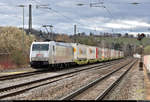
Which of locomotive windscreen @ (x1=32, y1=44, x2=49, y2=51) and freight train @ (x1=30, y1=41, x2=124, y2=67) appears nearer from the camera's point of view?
freight train @ (x1=30, y1=41, x2=124, y2=67)

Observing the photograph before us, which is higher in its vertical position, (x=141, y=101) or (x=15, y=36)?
(x=15, y=36)

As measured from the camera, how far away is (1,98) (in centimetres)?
1110

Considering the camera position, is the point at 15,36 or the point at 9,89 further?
the point at 15,36

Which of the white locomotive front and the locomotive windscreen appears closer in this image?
the white locomotive front

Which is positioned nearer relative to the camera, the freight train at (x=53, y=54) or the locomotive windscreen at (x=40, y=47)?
the freight train at (x=53, y=54)

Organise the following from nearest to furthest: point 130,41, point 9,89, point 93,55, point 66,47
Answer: point 9,89, point 66,47, point 93,55, point 130,41

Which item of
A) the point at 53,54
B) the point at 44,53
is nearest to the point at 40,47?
the point at 44,53

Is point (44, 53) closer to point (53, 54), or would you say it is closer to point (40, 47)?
point (40, 47)

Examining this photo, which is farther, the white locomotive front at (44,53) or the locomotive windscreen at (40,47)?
the locomotive windscreen at (40,47)

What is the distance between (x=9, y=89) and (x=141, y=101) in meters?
6.68

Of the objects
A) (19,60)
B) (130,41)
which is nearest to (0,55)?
(19,60)

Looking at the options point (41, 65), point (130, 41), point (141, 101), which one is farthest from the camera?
point (130, 41)

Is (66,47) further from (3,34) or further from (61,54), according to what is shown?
(3,34)

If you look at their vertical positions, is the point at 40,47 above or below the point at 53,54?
above
